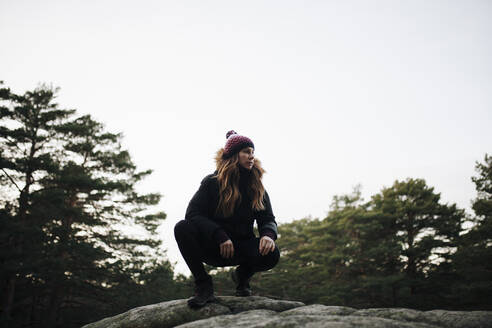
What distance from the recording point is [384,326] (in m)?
1.65

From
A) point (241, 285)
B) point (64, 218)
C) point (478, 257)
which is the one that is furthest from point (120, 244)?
point (478, 257)

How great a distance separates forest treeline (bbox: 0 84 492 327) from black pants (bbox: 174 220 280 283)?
6402 mm

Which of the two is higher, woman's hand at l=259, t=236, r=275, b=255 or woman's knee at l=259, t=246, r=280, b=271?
woman's hand at l=259, t=236, r=275, b=255

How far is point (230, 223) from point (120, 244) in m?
12.4

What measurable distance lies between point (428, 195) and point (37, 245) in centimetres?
2150

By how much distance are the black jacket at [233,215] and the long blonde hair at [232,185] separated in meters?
0.05

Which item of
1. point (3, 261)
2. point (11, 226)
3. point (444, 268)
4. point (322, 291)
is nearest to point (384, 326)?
point (11, 226)

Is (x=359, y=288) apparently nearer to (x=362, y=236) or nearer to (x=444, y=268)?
(x=362, y=236)

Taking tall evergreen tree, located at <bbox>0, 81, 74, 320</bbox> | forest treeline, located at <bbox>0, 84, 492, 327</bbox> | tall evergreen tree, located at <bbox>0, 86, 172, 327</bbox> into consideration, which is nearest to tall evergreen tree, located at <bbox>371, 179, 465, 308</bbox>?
forest treeline, located at <bbox>0, 84, 492, 327</bbox>

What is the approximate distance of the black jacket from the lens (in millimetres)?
2797

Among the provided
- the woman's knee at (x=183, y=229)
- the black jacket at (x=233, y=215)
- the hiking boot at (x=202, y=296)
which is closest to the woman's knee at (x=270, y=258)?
the black jacket at (x=233, y=215)

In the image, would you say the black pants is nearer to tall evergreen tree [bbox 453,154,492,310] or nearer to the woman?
the woman

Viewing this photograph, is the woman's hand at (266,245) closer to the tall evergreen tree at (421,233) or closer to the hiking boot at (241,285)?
the hiking boot at (241,285)

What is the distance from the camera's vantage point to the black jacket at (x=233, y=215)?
280cm
